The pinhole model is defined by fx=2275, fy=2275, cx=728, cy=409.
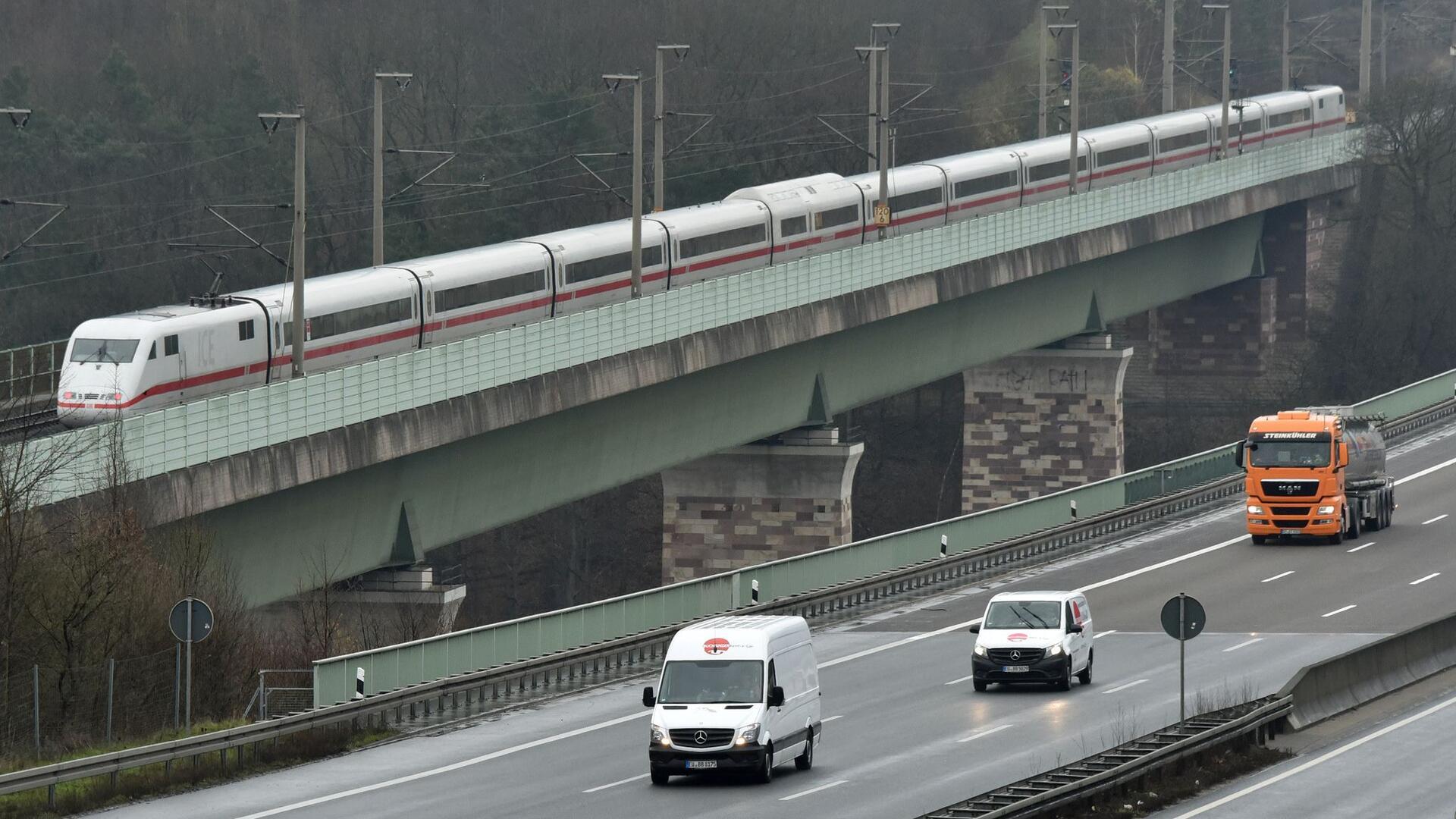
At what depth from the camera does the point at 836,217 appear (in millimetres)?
66688

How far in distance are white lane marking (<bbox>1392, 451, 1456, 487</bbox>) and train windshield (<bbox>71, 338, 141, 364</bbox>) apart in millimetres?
36803

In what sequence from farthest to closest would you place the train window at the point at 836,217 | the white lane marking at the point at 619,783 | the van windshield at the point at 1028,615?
the train window at the point at 836,217 → the van windshield at the point at 1028,615 → the white lane marking at the point at 619,783

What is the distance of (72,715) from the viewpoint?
3219 centimetres

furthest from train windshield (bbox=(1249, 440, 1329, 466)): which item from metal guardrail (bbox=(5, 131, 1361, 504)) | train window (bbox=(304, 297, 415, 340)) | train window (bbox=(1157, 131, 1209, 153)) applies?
train window (bbox=(1157, 131, 1209, 153))

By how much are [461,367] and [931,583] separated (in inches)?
462

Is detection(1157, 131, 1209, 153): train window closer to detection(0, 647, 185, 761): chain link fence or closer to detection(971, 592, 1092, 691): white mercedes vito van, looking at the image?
detection(971, 592, 1092, 691): white mercedes vito van

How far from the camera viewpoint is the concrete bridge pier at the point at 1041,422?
80.9 meters

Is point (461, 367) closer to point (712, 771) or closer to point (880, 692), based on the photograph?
point (880, 692)

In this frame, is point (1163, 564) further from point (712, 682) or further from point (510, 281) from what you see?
point (712, 682)

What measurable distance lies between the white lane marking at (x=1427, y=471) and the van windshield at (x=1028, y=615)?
3080 centimetres

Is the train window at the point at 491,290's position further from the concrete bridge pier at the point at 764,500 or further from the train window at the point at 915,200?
the train window at the point at 915,200

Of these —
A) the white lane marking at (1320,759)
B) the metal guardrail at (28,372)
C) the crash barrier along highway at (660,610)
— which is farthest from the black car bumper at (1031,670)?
the metal guardrail at (28,372)

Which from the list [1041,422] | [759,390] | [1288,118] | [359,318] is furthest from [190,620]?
[1288,118]

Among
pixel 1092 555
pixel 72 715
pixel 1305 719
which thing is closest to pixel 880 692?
pixel 1305 719
